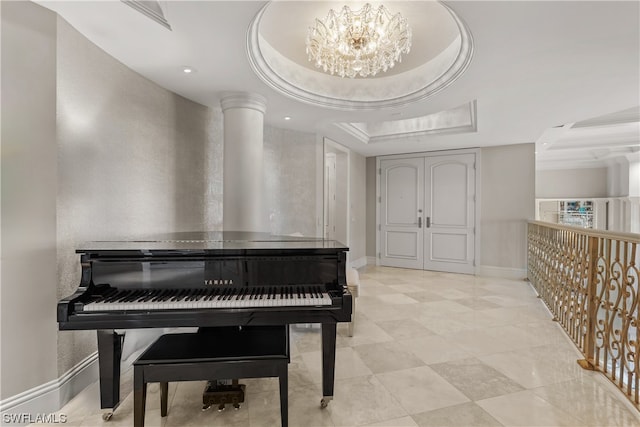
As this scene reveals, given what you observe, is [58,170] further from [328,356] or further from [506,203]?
[506,203]

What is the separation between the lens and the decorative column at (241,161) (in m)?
3.37

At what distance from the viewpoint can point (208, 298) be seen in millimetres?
1654

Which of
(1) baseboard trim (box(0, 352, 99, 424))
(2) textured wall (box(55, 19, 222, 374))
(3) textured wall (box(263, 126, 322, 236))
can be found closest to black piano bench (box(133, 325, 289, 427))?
(1) baseboard trim (box(0, 352, 99, 424))

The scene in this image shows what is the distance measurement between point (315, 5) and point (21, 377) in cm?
317

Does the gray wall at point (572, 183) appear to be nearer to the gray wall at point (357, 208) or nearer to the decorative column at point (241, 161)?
the gray wall at point (357, 208)

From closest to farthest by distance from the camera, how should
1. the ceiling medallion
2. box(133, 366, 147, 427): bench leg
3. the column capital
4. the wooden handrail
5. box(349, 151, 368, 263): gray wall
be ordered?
box(133, 366, 147, 427): bench leg → the wooden handrail → the ceiling medallion → the column capital → box(349, 151, 368, 263): gray wall

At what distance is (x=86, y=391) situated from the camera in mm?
2123

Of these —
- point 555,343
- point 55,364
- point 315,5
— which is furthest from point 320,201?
point 55,364

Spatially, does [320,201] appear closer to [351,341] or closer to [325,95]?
[325,95]

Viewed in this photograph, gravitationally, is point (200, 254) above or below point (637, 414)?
above

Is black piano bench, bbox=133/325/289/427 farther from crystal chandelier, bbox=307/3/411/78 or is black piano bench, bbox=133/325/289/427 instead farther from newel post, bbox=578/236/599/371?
newel post, bbox=578/236/599/371

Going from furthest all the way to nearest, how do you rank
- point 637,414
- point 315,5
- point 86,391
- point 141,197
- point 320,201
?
point 320,201, point 141,197, point 315,5, point 86,391, point 637,414

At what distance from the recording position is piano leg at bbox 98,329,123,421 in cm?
177

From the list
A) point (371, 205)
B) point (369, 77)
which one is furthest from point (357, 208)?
point (369, 77)
